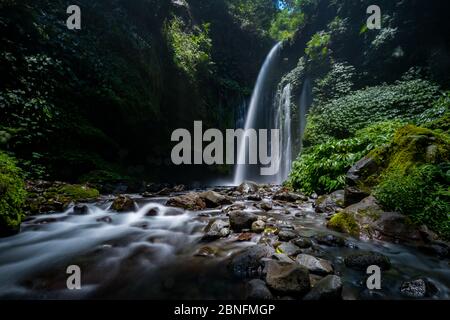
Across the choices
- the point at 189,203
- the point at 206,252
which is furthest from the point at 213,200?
the point at 206,252

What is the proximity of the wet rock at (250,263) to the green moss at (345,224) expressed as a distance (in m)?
1.84

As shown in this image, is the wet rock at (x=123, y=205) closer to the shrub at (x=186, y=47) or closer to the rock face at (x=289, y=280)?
the rock face at (x=289, y=280)

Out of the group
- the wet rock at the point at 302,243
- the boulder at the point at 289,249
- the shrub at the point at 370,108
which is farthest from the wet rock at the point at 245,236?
the shrub at the point at 370,108

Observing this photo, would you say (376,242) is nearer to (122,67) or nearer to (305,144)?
(305,144)

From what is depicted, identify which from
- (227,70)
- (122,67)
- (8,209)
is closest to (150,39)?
(122,67)

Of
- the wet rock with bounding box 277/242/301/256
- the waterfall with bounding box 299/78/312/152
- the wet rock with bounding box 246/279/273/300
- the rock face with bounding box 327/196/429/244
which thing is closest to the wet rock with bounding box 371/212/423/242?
the rock face with bounding box 327/196/429/244

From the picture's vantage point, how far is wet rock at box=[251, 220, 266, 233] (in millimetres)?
4043

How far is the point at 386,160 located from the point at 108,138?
9.02 m

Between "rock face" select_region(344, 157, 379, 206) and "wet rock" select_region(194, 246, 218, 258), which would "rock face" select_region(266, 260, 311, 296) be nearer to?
"wet rock" select_region(194, 246, 218, 258)

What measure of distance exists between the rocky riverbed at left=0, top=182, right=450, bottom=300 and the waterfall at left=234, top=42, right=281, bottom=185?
38.0 feet

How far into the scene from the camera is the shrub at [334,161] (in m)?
7.12

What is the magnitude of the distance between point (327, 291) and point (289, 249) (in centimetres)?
107

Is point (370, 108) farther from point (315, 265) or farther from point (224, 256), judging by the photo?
point (224, 256)
